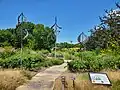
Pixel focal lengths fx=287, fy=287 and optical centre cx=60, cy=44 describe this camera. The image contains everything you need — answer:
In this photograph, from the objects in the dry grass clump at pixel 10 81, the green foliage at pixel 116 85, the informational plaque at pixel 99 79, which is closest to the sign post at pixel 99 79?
the informational plaque at pixel 99 79

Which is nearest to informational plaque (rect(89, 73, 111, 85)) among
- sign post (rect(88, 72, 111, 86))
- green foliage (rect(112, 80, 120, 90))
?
sign post (rect(88, 72, 111, 86))

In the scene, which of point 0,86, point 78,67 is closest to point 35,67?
point 78,67

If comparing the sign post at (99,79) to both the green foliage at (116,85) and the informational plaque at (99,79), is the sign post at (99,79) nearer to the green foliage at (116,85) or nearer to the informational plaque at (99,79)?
the informational plaque at (99,79)

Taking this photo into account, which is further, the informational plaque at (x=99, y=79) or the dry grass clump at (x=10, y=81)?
the dry grass clump at (x=10, y=81)

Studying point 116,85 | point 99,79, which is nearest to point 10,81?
point 99,79

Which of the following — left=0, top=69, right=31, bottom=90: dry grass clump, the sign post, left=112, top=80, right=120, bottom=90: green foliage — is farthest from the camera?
left=0, top=69, right=31, bottom=90: dry grass clump

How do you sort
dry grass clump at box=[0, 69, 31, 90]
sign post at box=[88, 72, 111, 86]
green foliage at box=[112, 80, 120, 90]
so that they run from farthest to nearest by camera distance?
dry grass clump at box=[0, 69, 31, 90] → green foliage at box=[112, 80, 120, 90] → sign post at box=[88, 72, 111, 86]

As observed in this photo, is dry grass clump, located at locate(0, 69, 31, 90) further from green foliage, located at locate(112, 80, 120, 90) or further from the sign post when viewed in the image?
green foliage, located at locate(112, 80, 120, 90)

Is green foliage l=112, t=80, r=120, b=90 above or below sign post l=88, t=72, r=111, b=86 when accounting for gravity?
below

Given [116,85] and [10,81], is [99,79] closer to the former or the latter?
[116,85]

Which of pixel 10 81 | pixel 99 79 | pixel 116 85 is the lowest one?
pixel 116 85

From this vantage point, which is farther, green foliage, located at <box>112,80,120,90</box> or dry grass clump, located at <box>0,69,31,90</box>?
dry grass clump, located at <box>0,69,31,90</box>

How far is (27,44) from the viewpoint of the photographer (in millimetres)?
54656

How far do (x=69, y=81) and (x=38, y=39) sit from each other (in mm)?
45401
